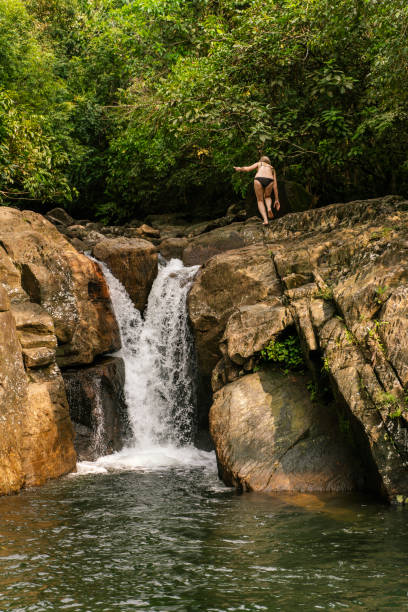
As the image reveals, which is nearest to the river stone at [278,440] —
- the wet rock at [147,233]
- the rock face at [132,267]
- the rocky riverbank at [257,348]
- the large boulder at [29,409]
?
the rocky riverbank at [257,348]

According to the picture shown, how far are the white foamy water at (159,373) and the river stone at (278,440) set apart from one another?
2269 mm

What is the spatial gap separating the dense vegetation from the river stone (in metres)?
6.87

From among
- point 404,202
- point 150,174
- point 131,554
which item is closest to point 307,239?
point 404,202

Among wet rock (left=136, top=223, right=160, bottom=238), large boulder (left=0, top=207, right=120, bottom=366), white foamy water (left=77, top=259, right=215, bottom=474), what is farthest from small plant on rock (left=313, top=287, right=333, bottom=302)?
wet rock (left=136, top=223, right=160, bottom=238)

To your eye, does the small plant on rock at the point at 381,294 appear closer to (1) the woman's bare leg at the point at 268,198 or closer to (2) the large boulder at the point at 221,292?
(2) the large boulder at the point at 221,292

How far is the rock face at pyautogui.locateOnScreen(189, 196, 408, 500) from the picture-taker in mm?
8320

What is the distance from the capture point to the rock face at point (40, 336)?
9.98 meters

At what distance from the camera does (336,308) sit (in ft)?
32.2

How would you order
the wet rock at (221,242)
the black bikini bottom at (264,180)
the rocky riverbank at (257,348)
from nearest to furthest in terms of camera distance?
the rocky riverbank at (257,348) < the black bikini bottom at (264,180) < the wet rock at (221,242)

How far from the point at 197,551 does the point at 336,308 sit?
15.3 feet

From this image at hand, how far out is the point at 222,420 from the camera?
10.2m

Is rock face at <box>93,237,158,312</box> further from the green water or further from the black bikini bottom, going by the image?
the green water

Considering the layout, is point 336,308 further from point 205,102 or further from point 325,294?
point 205,102

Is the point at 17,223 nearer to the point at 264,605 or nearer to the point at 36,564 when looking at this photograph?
the point at 36,564
